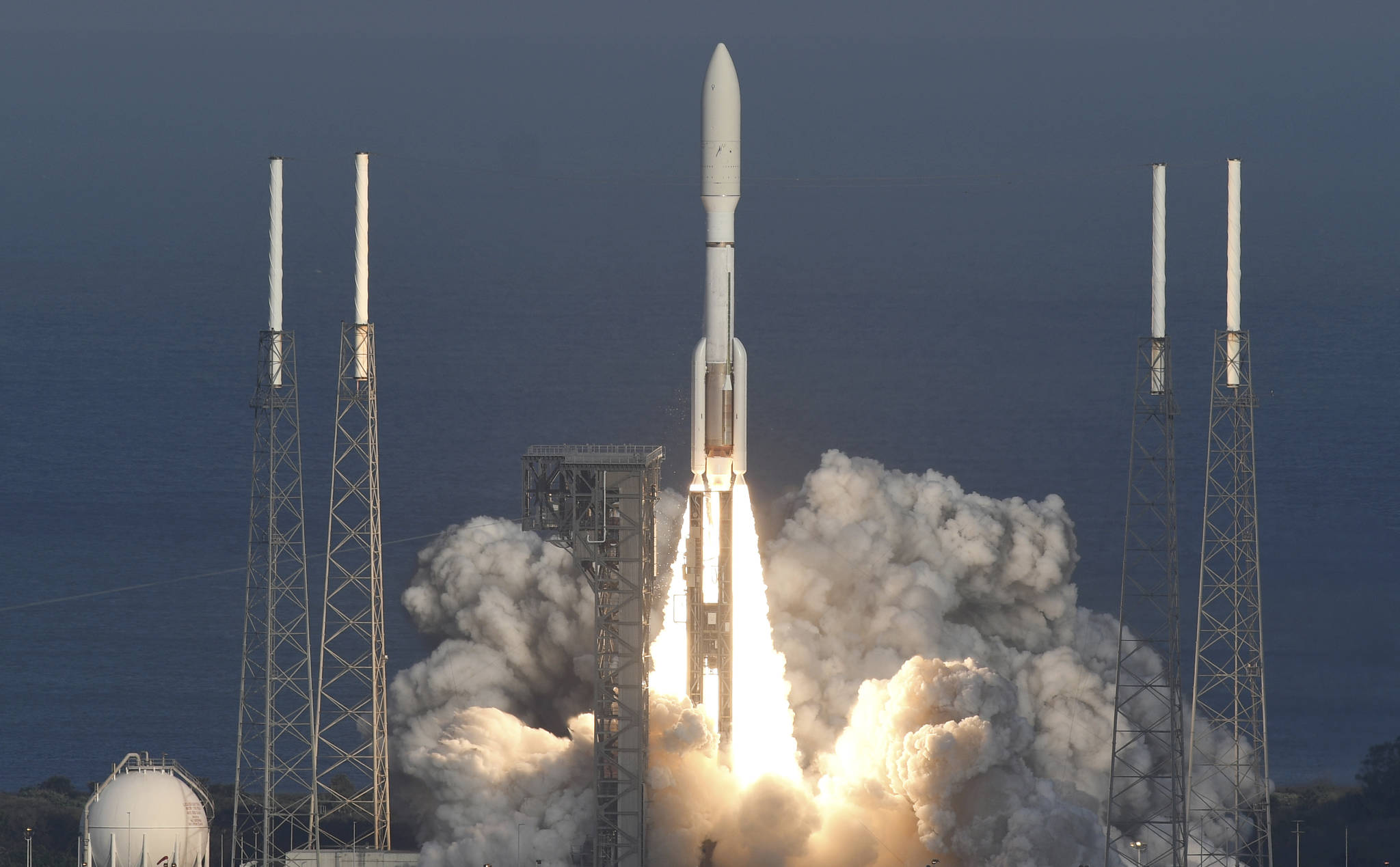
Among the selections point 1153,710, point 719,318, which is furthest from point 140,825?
point 1153,710

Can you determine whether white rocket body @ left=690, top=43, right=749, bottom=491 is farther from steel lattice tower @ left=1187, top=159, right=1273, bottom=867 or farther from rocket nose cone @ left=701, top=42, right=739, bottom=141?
steel lattice tower @ left=1187, top=159, right=1273, bottom=867

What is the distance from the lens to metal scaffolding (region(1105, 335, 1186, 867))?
49.3m

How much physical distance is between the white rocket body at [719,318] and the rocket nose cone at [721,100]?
0.05 feet

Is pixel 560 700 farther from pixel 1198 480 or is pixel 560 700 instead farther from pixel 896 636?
pixel 1198 480

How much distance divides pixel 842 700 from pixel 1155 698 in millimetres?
10729

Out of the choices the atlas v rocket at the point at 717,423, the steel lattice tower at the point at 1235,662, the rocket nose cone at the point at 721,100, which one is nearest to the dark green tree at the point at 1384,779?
the steel lattice tower at the point at 1235,662

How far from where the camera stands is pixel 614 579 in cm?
4991

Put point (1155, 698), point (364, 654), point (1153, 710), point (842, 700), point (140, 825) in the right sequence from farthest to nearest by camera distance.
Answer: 1. point (1155, 698)
2. point (1153, 710)
3. point (364, 654)
4. point (842, 700)
5. point (140, 825)

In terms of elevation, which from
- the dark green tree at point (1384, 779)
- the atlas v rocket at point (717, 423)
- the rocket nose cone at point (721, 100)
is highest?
the rocket nose cone at point (721, 100)

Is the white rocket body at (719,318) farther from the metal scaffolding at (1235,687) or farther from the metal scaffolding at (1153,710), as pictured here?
the metal scaffolding at (1235,687)

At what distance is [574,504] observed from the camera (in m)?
49.2

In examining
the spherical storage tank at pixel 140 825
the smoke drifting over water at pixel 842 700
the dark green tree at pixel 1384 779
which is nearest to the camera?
the smoke drifting over water at pixel 842 700

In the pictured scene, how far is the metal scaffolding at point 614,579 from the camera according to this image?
49.5 meters

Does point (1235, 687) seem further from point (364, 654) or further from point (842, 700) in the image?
point (364, 654)
